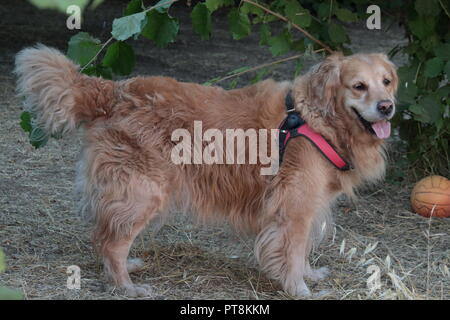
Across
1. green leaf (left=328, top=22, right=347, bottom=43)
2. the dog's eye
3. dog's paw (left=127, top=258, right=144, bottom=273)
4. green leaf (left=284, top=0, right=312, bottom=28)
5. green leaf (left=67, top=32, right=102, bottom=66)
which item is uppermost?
green leaf (left=284, top=0, right=312, bottom=28)

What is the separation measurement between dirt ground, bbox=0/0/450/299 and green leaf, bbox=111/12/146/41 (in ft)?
4.12

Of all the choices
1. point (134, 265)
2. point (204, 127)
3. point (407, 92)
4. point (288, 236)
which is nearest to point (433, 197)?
point (407, 92)

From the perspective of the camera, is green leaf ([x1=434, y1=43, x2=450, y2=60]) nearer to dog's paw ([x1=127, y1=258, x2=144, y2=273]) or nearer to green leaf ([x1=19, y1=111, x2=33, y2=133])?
dog's paw ([x1=127, y1=258, x2=144, y2=273])

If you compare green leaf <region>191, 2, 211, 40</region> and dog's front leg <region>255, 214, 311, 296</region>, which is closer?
dog's front leg <region>255, 214, 311, 296</region>

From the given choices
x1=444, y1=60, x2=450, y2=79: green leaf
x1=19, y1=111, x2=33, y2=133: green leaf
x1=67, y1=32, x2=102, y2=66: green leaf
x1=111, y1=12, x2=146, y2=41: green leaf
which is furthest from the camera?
x1=444, y1=60, x2=450, y2=79: green leaf

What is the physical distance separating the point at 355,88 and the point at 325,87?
175 millimetres

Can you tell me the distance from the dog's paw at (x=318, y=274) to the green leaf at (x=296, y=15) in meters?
1.85

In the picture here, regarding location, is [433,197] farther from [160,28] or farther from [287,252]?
[160,28]

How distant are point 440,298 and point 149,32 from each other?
93.0 inches

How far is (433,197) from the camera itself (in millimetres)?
5227

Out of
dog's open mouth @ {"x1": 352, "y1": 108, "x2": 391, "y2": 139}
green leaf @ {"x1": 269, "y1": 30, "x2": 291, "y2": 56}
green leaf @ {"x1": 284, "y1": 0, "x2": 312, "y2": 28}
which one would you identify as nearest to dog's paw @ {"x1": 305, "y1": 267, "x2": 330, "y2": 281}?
dog's open mouth @ {"x1": 352, "y1": 108, "x2": 391, "y2": 139}

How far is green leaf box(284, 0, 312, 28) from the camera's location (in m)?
5.05

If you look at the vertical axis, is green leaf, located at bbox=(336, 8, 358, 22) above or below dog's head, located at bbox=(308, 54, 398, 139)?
above

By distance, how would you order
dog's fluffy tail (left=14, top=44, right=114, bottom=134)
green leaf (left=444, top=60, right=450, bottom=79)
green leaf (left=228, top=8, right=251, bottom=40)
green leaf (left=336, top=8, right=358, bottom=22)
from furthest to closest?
green leaf (left=336, top=8, right=358, bottom=22)
green leaf (left=444, top=60, right=450, bottom=79)
green leaf (left=228, top=8, right=251, bottom=40)
dog's fluffy tail (left=14, top=44, right=114, bottom=134)
